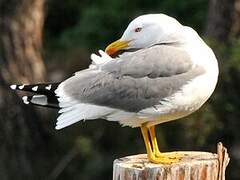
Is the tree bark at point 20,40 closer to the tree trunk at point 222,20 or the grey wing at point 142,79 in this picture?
the tree trunk at point 222,20

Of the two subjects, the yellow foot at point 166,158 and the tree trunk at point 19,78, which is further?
the tree trunk at point 19,78

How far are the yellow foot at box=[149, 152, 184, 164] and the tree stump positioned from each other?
0.05m

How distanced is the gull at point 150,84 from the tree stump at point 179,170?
163 mm

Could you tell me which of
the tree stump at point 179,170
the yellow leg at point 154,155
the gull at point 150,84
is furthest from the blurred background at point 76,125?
the tree stump at point 179,170

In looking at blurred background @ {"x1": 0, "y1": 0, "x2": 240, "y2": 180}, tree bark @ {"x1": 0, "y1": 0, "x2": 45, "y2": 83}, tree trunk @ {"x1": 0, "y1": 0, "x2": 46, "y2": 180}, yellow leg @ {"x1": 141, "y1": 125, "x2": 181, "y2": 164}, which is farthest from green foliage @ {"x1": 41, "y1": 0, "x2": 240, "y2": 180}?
yellow leg @ {"x1": 141, "y1": 125, "x2": 181, "y2": 164}

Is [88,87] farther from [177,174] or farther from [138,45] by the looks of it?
[177,174]

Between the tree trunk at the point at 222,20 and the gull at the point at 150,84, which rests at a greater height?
the tree trunk at the point at 222,20

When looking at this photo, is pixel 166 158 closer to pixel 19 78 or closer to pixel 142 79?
pixel 142 79

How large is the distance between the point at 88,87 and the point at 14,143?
3.81 metres

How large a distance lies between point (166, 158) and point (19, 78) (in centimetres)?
485

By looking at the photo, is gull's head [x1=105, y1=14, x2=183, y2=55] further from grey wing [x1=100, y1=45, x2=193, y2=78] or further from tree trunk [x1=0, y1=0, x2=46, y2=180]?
tree trunk [x1=0, y1=0, x2=46, y2=180]

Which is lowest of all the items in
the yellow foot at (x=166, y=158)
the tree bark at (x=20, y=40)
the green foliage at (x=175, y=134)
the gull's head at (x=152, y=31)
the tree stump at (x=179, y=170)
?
the tree stump at (x=179, y=170)

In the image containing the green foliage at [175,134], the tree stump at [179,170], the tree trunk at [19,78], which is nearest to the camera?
the tree stump at [179,170]

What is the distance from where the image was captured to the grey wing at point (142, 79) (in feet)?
17.0
